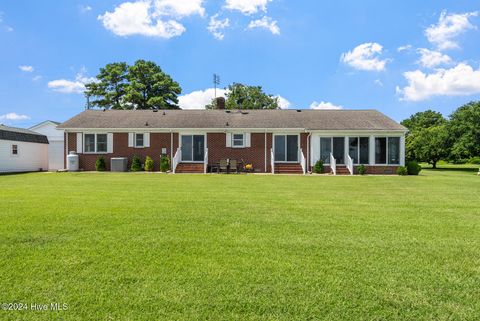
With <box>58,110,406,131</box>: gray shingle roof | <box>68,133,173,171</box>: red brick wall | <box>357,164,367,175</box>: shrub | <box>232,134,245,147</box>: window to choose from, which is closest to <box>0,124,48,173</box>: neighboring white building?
<box>58,110,406,131</box>: gray shingle roof

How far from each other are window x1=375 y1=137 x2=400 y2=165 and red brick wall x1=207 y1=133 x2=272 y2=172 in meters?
7.29

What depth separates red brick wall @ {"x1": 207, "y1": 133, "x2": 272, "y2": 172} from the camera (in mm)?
22281

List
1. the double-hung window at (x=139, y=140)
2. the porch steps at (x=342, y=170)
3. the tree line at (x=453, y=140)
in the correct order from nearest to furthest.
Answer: the porch steps at (x=342, y=170) → the double-hung window at (x=139, y=140) → the tree line at (x=453, y=140)

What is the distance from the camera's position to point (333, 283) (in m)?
3.33

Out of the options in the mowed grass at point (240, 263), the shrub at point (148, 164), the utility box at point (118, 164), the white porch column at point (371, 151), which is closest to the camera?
the mowed grass at point (240, 263)

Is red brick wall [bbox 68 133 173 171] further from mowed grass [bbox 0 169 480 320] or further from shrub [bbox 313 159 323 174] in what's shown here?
mowed grass [bbox 0 169 480 320]

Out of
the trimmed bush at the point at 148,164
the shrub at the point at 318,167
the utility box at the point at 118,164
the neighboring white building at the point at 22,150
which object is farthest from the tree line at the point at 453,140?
the neighboring white building at the point at 22,150

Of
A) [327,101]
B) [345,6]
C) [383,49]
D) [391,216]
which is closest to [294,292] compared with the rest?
[391,216]

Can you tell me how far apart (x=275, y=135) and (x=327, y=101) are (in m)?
19.5

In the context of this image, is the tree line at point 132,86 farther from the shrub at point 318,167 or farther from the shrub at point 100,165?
the shrub at point 318,167

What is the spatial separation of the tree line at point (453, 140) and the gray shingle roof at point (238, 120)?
476 inches

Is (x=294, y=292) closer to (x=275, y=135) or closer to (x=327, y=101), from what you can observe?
(x=275, y=135)

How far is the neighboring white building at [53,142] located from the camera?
26.4 metres

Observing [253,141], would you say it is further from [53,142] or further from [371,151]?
[53,142]
